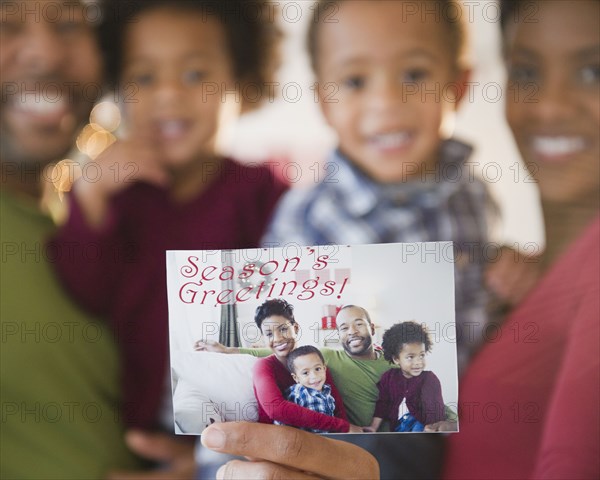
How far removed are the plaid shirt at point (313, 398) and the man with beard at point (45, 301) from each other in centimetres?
22

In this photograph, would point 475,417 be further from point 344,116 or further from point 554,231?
point 344,116

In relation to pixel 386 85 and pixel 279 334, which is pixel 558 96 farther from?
pixel 279 334

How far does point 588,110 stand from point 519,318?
289 millimetres

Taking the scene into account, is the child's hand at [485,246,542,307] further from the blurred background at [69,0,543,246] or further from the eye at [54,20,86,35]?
the eye at [54,20,86,35]

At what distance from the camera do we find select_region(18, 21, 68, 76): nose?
0.90 metres

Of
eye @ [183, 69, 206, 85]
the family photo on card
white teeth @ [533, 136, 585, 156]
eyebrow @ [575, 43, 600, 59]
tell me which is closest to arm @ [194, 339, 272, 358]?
the family photo on card

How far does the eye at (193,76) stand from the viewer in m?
0.87

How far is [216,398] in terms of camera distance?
797 millimetres

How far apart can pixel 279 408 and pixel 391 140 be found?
0.37 m

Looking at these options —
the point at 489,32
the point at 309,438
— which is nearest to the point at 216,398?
the point at 309,438

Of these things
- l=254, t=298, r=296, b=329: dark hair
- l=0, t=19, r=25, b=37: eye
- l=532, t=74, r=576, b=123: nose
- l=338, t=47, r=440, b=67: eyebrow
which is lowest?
l=254, t=298, r=296, b=329: dark hair

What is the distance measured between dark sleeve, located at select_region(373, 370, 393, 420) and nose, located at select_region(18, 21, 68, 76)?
609 mm

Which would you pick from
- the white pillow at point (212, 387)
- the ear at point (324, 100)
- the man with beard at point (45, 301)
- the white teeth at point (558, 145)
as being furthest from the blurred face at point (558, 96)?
the man with beard at point (45, 301)

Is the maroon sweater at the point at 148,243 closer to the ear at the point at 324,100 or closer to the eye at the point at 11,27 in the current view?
the ear at the point at 324,100
